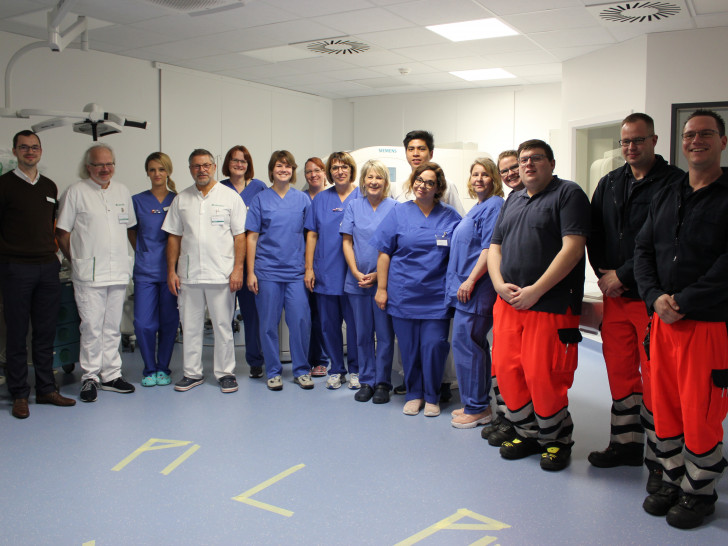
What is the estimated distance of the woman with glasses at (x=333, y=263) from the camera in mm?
3932

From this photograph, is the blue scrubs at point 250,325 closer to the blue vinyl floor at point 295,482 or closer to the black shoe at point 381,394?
the blue vinyl floor at point 295,482

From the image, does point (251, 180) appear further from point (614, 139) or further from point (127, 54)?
point (614, 139)

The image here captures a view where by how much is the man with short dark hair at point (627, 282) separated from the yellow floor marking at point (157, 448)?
74.4 inches

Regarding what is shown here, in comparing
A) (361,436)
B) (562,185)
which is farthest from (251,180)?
(562,185)

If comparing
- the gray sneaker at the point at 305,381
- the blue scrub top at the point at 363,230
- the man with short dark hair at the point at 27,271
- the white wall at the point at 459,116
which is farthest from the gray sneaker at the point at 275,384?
the white wall at the point at 459,116

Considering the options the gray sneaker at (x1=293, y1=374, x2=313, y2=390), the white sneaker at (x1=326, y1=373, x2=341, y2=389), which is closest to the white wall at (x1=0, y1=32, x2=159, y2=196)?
the gray sneaker at (x1=293, y1=374, x2=313, y2=390)

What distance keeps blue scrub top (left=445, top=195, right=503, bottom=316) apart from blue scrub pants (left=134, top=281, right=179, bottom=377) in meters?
1.93

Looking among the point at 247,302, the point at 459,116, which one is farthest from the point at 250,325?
the point at 459,116

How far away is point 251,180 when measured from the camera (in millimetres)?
4547

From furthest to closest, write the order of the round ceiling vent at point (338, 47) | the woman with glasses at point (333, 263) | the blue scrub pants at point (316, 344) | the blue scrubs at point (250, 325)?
1. the round ceiling vent at point (338, 47)
2. the blue scrub pants at point (316, 344)
3. the blue scrubs at point (250, 325)
4. the woman with glasses at point (333, 263)

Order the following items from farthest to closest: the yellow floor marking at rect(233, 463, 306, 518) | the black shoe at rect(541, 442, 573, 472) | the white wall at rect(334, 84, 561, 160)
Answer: the white wall at rect(334, 84, 561, 160), the black shoe at rect(541, 442, 573, 472), the yellow floor marking at rect(233, 463, 306, 518)

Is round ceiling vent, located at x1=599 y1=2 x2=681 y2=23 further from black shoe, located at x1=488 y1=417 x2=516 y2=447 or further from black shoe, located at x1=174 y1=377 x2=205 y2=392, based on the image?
black shoe, located at x1=174 y1=377 x2=205 y2=392

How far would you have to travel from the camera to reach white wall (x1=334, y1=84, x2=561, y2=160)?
7.56m

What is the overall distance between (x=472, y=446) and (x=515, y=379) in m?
0.47
